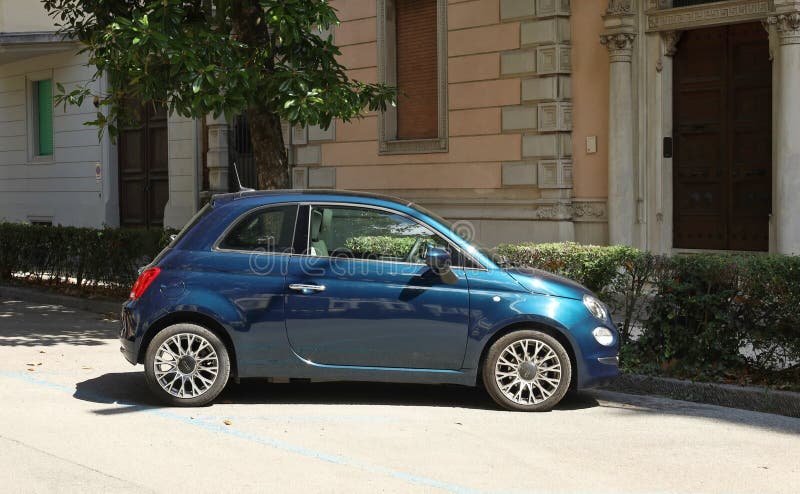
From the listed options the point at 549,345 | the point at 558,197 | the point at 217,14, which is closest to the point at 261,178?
the point at 217,14

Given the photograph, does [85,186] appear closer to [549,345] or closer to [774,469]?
[549,345]

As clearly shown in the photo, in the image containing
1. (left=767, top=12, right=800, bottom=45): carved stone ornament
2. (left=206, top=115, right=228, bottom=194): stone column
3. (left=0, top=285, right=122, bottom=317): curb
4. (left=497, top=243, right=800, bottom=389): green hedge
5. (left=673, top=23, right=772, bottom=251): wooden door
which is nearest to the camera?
(left=497, top=243, right=800, bottom=389): green hedge

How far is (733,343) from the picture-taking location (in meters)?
8.83

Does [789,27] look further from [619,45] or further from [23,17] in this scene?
[23,17]

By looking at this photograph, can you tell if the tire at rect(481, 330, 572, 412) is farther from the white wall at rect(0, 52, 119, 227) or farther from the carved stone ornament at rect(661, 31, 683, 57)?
the white wall at rect(0, 52, 119, 227)

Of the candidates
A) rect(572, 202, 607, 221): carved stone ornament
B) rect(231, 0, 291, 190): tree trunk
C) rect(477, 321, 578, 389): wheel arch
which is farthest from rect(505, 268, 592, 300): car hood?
rect(572, 202, 607, 221): carved stone ornament

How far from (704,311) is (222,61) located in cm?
621

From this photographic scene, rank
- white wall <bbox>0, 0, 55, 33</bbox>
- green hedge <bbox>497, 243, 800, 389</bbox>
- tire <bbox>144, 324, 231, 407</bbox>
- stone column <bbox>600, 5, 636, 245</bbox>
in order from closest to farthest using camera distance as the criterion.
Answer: tire <bbox>144, 324, 231, 407</bbox> < green hedge <bbox>497, 243, 800, 389</bbox> < stone column <bbox>600, 5, 636, 245</bbox> < white wall <bbox>0, 0, 55, 33</bbox>

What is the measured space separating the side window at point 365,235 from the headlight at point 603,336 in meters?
1.18

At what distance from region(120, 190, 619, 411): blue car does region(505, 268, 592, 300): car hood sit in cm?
1

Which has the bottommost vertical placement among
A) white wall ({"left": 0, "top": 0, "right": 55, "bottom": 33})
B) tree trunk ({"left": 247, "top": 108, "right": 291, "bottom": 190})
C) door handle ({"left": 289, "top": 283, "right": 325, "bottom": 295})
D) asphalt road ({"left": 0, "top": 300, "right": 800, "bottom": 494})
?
asphalt road ({"left": 0, "top": 300, "right": 800, "bottom": 494})

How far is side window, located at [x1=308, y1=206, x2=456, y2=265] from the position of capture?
8133 millimetres

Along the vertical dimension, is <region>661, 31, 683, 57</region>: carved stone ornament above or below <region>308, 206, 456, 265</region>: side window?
above

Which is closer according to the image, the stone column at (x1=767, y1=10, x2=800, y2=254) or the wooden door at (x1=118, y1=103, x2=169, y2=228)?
the stone column at (x1=767, y1=10, x2=800, y2=254)
